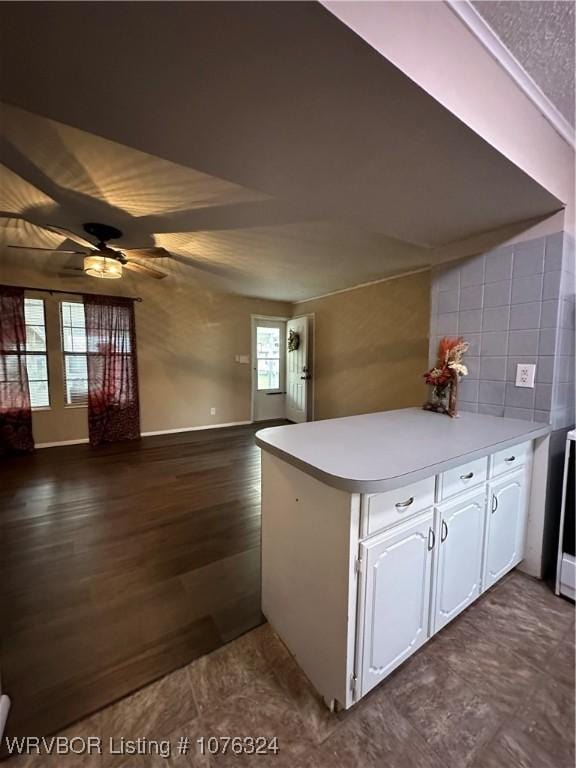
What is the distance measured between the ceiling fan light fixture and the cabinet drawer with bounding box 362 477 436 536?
9.27 feet

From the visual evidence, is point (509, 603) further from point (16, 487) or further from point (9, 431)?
point (9, 431)

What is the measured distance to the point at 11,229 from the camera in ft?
8.48

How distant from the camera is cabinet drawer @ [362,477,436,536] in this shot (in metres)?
0.97

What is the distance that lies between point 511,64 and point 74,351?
4781 millimetres

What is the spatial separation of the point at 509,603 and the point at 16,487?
390cm

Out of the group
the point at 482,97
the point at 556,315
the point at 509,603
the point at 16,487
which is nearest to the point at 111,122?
the point at 482,97

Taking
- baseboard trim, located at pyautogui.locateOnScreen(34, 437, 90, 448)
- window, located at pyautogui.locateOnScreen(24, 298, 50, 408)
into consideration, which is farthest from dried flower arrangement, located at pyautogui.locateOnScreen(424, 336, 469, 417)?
window, located at pyautogui.locateOnScreen(24, 298, 50, 408)

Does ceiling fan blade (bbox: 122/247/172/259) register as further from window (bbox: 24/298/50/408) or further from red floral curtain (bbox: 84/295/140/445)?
window (bbox: 24/298/50/408)

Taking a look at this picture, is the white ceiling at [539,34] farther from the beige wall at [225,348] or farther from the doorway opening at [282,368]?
the doorway opening at [282,368]

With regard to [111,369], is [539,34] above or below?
above

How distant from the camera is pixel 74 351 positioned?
13.3 feet

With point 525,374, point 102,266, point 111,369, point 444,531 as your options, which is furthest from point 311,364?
point 444,531

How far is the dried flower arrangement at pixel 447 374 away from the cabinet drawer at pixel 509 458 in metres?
0.37

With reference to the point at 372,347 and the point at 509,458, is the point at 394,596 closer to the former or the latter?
the point at 509,458
